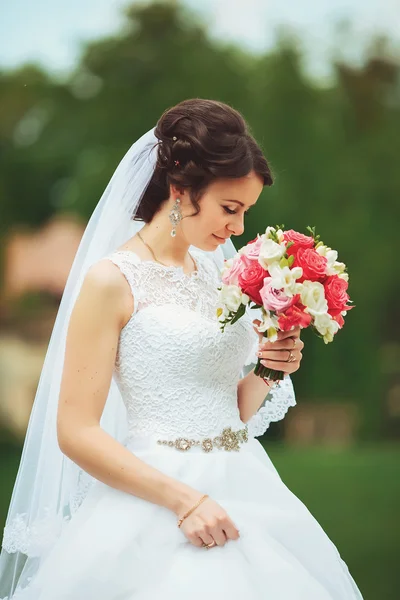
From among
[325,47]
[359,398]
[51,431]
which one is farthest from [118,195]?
[325,47]

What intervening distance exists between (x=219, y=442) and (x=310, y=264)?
0.56 meters

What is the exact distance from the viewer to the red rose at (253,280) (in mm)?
2426

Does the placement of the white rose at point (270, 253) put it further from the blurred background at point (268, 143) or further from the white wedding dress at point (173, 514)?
the blurred background at point (268, 143)

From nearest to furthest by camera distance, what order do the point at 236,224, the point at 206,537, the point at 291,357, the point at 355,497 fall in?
the point at 206,537, the point at 291,357, the point at 236,224, the point at 355,497

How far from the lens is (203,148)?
2.60 m

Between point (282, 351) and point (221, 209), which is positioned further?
point (221, 209)

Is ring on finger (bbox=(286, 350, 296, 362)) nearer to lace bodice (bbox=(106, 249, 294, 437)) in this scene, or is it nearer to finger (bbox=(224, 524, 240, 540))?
lace bodice (bbox=(106, 249, 294, 437))

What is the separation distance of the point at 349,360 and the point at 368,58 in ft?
17.0

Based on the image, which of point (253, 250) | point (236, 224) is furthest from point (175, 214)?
point (253, 250)

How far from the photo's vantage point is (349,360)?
14367 mm

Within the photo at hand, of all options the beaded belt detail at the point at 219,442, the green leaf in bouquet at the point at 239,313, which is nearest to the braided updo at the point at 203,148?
the green leaf in bouquet at the point at 239,313

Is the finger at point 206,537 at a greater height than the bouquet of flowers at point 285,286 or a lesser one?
lesser

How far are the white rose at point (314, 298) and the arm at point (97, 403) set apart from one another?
0.50 metres

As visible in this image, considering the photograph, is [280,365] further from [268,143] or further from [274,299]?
[268,143]
